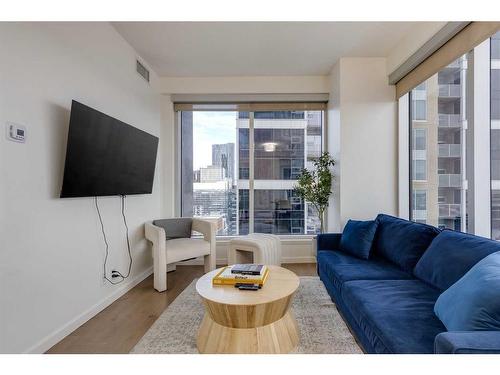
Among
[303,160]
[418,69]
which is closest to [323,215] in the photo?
[303,160]

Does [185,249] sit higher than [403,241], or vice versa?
[403,241]

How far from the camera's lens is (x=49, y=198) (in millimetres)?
1820

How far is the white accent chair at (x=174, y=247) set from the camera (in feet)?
9.06

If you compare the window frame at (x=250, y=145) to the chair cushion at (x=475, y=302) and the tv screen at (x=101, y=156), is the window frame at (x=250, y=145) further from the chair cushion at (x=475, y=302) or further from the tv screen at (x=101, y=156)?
the chair cushion at (x=475, y=302)

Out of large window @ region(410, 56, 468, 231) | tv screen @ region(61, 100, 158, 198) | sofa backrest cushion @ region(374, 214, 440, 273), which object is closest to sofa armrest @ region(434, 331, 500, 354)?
sofa backrest cushion @ region(374, 214, 440, 273)

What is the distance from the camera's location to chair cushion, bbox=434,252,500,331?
1048 millimetres

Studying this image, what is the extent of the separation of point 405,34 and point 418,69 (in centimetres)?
41

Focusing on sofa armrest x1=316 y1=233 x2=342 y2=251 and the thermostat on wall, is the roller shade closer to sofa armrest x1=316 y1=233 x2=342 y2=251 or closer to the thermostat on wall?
sofa armrest x1=316 y1=233 x2=342 y2=251

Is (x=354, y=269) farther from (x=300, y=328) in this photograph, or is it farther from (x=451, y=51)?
(x=451, y=51)

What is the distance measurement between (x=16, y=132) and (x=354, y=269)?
8.57 feet

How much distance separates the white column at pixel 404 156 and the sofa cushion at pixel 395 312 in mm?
1541

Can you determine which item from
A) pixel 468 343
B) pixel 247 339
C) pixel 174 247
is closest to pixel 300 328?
pixel 247 339

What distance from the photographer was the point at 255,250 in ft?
9.53

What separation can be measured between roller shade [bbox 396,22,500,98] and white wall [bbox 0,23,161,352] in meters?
3.12
